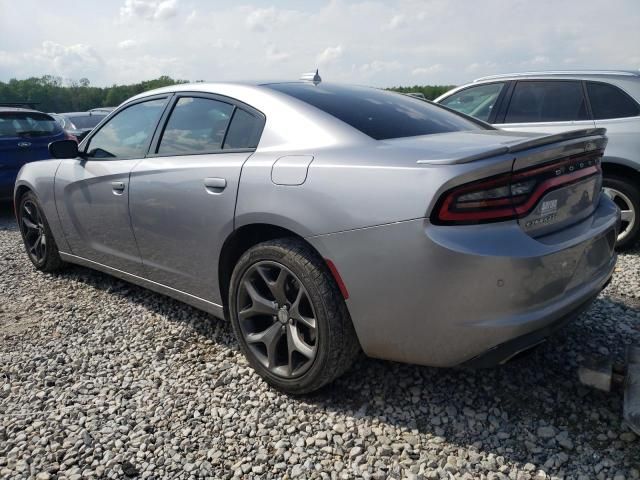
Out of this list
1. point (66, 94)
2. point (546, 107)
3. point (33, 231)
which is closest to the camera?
point (33, 231)

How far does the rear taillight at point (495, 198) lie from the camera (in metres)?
1.91

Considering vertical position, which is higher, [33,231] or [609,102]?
[609,102]

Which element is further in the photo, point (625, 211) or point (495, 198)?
point (625, 211)

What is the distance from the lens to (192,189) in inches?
109

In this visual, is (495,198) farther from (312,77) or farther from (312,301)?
(312,77)

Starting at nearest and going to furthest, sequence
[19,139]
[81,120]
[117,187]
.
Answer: [117,187] < [19,139] < [81,120]

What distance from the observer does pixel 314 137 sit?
2.43m

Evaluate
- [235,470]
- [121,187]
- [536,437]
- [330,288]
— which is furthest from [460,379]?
[121,187]

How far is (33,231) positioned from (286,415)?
3366mm

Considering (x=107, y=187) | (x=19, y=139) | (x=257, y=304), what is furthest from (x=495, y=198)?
(x=19, y=139)

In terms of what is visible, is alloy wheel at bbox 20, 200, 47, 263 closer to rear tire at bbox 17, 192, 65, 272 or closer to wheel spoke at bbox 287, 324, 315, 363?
rear tire at bbox 17, 192, 65, 272

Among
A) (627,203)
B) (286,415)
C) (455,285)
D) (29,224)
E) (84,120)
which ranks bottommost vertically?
(286,415)

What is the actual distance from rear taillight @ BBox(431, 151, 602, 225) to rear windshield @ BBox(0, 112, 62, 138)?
7.41 metres

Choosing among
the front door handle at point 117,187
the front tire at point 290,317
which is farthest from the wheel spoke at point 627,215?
the front door handle at point 117,187
